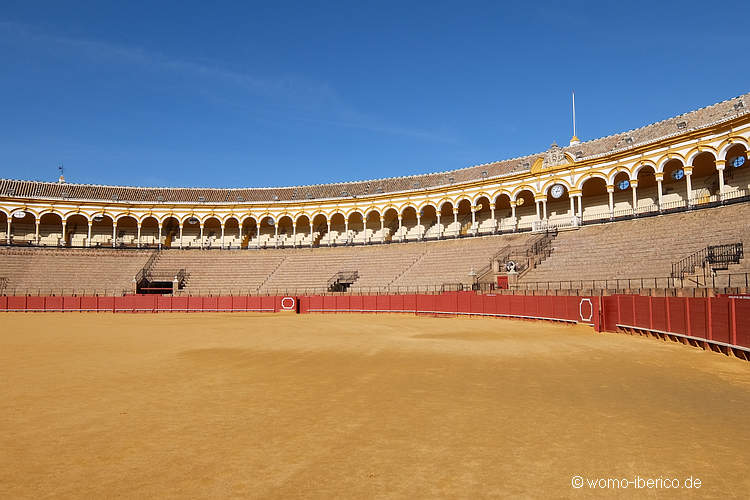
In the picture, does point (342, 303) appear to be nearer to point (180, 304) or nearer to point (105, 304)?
point (180, 304)

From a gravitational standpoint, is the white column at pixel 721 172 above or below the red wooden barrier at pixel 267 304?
above

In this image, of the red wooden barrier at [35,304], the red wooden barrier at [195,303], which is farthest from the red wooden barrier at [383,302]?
the red wooden barrier at [35,304]

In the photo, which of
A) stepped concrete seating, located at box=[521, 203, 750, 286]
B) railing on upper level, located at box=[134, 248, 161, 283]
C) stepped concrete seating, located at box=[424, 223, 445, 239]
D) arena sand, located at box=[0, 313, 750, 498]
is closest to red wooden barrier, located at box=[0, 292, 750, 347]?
arena sand, located at box=[0, 313, 750, 498]

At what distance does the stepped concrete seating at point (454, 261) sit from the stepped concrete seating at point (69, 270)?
24.0 metres

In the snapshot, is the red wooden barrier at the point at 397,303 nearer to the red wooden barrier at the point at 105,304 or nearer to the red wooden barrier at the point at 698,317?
the red wooden barrier at the point at 698,317

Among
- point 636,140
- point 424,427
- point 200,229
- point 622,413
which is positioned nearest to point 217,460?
point 424,427

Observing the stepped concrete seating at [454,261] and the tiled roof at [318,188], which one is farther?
the tiled roof at [318,188]

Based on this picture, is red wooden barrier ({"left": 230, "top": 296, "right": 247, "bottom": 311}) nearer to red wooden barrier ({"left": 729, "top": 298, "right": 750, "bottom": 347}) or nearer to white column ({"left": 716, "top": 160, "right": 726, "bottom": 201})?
white column ({"left": 716, "top": 160, "right": 726, "bottom": 201})

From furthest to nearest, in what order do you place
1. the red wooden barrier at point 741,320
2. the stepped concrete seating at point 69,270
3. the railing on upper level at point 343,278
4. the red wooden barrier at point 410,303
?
the stepped concrete seating at point 69,270, the railing on upper level at point 343,278, the red wooden barrier at point 410,303, the red wooden barrier at point 741,320

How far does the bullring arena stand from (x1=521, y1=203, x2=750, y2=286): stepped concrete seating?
18cm

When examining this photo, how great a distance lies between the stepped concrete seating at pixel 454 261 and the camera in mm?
35675

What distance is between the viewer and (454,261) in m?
38.0

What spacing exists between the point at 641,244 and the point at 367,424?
2651 centimetres

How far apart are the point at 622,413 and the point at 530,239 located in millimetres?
31428
